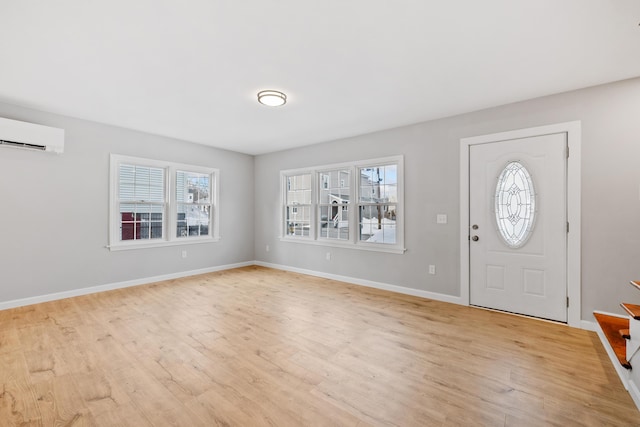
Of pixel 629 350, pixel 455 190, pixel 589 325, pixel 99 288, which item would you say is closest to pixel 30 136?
pixel 99 288

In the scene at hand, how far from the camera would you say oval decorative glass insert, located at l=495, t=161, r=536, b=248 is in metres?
3.45

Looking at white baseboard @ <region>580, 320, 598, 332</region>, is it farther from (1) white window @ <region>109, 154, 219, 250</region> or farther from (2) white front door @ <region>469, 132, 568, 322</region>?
(1) white window @ <region>109, 154, 219, 250</region>

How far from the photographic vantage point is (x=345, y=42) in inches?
91.9

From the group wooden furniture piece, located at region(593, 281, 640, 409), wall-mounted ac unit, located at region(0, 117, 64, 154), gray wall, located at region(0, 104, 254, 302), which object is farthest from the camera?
gray wall, located at region(0, 104, 254, 302)

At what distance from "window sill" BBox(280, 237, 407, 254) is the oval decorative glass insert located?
138 cm

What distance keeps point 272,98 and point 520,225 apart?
3.33 meters

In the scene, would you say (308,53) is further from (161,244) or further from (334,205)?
(161,244)

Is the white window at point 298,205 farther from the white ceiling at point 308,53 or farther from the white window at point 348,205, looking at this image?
the white ceiling at point 308,53

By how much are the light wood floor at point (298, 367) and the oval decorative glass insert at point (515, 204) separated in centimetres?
100

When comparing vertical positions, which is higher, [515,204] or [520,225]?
[515,204]

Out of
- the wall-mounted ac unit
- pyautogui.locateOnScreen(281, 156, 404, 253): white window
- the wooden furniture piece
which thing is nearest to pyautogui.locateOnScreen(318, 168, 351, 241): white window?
pyautogui.locateOnScreen(281, 156, 404, 253): white window

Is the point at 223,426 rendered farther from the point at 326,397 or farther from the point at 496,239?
the point at 496,239

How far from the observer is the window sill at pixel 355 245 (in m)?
4.57

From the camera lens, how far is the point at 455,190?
13.1 ft
